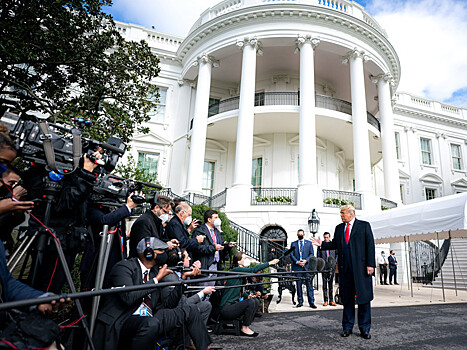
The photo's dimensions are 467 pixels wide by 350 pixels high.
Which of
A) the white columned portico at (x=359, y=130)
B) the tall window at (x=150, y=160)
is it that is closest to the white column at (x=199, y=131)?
the tall window at (x=150, y=160)

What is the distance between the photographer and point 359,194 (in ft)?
49.1

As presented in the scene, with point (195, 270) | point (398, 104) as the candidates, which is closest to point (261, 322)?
point (195, 270)

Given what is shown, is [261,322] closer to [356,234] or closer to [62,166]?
[356,234]

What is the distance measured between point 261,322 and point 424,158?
25946mm

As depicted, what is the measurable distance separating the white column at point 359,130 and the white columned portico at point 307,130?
2.22 metres

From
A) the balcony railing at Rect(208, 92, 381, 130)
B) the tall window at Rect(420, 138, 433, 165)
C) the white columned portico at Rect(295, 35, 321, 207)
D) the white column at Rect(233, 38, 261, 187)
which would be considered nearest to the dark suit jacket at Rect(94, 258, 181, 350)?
the white column at Rect(233, 38, 261, 187)

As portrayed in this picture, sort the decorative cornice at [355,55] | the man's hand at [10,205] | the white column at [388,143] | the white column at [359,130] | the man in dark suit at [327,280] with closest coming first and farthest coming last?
the man's hand at [10,205], the man in dark suit at [327,280], the white column at [359,130], the decorative cornice at [355,55], the white column at [388,143]

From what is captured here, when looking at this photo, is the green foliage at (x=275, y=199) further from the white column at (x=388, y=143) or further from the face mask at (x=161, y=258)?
the face mask at (x=161, y=258)

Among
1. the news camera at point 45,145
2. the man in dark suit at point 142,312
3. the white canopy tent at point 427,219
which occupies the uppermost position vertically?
the white canopy tent at point 427,219

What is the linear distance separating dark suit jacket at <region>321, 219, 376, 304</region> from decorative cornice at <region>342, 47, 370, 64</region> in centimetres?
1439

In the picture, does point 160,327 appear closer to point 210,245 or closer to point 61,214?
point 61,214

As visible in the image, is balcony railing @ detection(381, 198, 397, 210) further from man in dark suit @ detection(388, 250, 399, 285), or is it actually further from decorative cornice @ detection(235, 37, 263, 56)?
decorative cornice @ detection(235, 37, 263, 56)

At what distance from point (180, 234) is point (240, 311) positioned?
1.38 metres

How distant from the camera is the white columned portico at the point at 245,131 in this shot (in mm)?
14555
